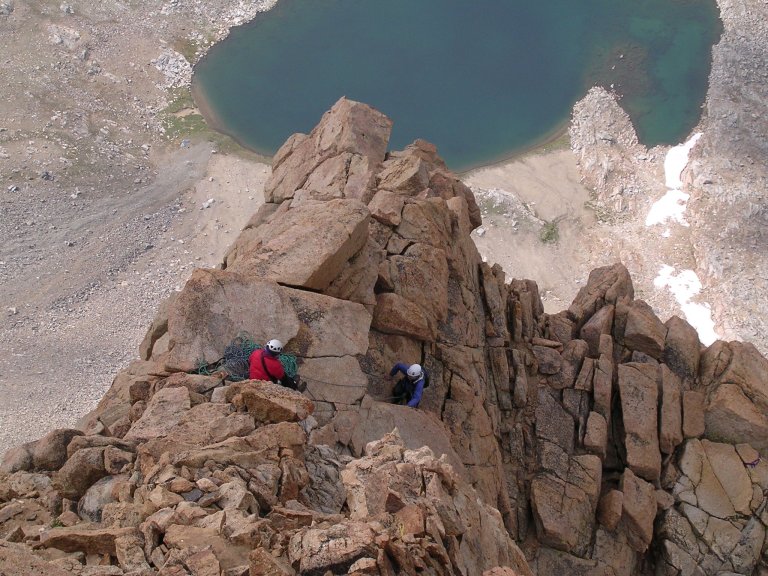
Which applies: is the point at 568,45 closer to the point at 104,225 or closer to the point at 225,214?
the point at 225,214

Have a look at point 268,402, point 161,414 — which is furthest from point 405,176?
point 161,414

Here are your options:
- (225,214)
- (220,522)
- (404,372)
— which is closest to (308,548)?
(220,522)

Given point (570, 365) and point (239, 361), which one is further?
point (570, 365)

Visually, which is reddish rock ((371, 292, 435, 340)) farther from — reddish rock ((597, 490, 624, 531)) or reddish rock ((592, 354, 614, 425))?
reddish rock ((597, 490, 624, 531))

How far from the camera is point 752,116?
5741 centimetres

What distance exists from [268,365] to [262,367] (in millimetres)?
198

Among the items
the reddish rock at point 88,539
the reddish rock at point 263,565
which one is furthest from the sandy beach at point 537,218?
the reddish rock at point 88,539

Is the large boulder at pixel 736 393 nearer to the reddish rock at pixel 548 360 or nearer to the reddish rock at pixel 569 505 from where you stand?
the reddish rock at pixel 569 505

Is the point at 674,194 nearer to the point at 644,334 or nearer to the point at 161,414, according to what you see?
the point at 644,334

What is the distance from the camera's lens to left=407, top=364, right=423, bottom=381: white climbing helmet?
23.4m

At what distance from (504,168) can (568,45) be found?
63.9 ft

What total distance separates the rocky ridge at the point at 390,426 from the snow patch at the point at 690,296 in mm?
14764

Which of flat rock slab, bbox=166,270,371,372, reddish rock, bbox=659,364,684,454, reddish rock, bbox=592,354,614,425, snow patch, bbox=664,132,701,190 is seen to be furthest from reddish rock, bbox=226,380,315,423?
snow patch, bbox=664,132,701,190

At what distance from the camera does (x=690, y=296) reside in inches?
Answer: 1914
